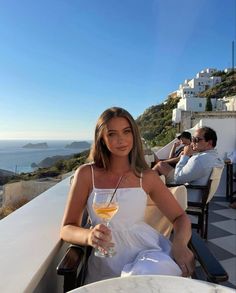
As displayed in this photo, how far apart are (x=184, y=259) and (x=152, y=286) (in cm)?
49

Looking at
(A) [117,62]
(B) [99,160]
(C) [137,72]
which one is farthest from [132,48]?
(B) [99,160]

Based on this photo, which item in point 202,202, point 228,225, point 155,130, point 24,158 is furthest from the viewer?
point 24,158

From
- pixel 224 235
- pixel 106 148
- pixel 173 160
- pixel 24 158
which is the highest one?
pixel 106 148

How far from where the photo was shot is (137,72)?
25781 mm

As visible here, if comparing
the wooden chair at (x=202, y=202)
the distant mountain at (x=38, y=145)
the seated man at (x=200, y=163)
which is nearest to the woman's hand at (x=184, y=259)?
the wooden chair at (x=202, y=202)

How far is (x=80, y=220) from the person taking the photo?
1.58 meters

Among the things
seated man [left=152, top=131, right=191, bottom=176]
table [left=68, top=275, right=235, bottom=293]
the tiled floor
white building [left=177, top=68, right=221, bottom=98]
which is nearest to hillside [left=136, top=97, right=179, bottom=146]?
seated man [left=152, top=131, right=191, bottom=176]

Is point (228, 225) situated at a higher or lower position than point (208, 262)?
lower

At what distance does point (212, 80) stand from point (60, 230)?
6383cm

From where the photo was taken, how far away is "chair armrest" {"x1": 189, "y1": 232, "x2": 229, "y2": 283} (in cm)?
120

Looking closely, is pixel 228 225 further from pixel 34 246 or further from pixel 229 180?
pixel 34 246

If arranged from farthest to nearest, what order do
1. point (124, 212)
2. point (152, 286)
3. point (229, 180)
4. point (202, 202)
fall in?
point (229, 180) < point (202, 202) < point (124, 212) < point (152, 286)

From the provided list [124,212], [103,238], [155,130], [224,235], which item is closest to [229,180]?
[224,235]

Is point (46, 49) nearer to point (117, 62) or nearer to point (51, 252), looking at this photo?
point (117, 62)
